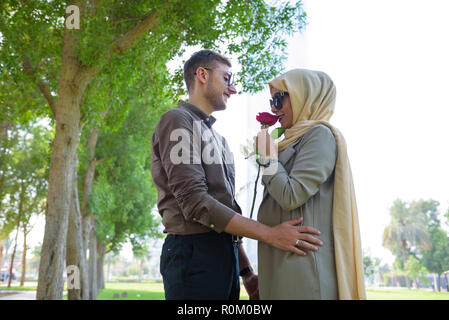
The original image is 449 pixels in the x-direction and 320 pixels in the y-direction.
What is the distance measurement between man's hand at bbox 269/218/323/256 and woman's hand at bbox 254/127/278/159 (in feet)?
1.14

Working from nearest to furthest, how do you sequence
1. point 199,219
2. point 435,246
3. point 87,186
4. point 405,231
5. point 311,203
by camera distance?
point 311,203 → point 199,219 → point 87,186 → point 435,246 → point 405,231

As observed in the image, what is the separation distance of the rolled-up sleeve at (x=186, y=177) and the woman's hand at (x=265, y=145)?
34 cm

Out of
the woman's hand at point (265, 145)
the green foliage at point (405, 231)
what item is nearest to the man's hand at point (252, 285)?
the woman's hand at point (265, 145)

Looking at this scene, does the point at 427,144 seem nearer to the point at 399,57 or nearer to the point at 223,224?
the point at 399,57

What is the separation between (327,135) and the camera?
1.91 meters

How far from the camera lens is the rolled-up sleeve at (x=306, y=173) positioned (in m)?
1.79

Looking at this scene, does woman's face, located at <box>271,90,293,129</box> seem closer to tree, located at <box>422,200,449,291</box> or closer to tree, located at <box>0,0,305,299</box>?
tree, located at <box>0,0,305,299</box>

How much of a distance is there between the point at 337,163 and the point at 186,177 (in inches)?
30.1

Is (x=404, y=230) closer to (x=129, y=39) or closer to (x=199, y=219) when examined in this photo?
(x=129, y=39)

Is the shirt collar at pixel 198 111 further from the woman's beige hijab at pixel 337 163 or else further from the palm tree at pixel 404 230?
the palm tree at pixel 404 230

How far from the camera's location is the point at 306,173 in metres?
1.80

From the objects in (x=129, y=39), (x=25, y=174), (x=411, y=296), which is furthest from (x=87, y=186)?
(x=411, y=296)

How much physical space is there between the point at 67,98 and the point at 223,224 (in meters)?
5.47
